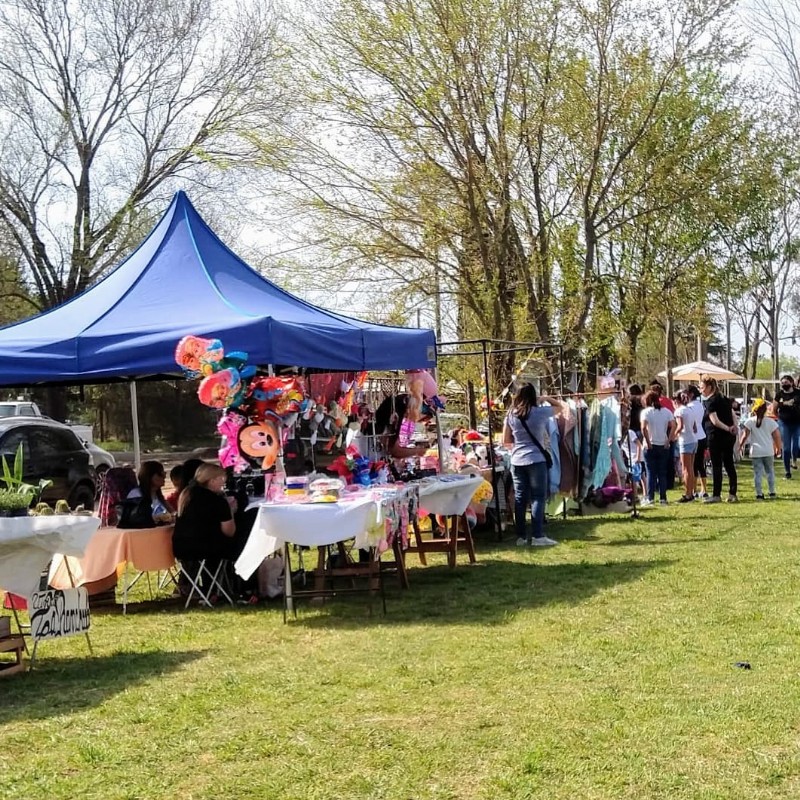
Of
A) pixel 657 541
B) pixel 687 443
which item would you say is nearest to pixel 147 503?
pixel 657 541

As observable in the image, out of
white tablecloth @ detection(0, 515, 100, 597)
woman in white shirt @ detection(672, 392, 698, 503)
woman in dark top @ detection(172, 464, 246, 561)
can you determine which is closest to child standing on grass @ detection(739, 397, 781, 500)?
woman in white shirt @ detection(672, 392, 698, 503)

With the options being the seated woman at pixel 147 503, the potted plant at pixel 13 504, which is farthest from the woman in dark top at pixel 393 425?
the potted plant at pixel 13 504

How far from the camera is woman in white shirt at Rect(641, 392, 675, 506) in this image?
1348 centimetres

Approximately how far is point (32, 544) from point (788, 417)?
14380 millimetres

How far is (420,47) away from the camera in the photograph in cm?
1628

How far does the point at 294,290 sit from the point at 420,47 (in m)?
4.51

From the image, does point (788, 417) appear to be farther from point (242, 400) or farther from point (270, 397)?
point (242, 400)

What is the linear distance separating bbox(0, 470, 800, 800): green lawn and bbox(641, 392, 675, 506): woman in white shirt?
16.2ft

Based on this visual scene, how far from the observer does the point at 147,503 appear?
849 centimetres

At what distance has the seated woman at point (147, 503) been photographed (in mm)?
8367

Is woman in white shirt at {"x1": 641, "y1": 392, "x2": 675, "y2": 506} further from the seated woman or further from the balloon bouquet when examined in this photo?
the seated woman

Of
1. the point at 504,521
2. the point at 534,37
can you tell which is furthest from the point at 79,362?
the point at 534,37

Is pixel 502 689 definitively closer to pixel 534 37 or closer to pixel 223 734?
pixel 223 734

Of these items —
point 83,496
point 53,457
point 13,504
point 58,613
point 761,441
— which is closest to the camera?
point 13,504
